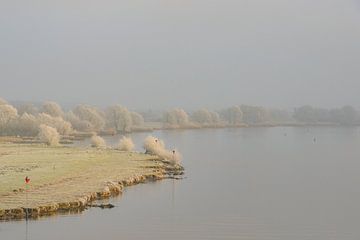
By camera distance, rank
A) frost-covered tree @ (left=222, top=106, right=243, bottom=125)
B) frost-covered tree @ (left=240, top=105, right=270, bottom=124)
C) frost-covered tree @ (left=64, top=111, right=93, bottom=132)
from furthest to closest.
→ 1. frost-covered tree @ (left=240, top=105, right=270, bottom=124)
2. frost-covered tree @ (left=222, top=106, right=243, bottom=125)
3. frost-covered tree @ (left=64, top=111, right=93, bottom=132)

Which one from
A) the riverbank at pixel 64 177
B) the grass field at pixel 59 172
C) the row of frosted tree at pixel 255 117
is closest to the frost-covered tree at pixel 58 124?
the grass field at pixel 59 172

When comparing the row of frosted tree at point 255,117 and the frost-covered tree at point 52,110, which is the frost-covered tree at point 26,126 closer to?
the frost-covered tree at point 52,110

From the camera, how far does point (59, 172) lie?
148 ft

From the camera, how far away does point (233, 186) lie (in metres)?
45.2

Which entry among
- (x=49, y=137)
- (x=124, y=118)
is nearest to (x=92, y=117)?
(x=124, y=118)

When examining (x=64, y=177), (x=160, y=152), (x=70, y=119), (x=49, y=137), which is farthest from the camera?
(x=70, y=119)

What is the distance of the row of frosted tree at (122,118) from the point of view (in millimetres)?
101812

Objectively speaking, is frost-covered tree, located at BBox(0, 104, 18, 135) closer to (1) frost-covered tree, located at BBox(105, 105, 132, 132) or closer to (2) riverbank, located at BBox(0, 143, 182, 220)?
(1) frost-covered tree, located at BBox(105, 105, 132, 132)

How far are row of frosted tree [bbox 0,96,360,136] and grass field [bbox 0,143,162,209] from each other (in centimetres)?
2501

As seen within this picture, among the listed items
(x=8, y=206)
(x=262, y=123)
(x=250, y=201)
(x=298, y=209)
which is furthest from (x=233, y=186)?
(x=262, y=123)

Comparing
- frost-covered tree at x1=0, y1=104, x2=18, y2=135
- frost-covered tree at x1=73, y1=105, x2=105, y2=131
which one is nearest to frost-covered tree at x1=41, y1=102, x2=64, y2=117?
frost-covered tree at x1=73, y1=105, x2=105, y2=131

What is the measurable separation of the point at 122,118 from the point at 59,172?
80490 mm

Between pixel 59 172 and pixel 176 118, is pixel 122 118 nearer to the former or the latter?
pixel 176 118

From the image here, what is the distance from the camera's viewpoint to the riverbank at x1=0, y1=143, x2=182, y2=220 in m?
32.1
